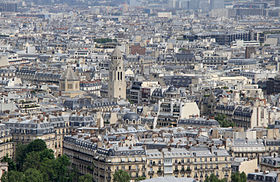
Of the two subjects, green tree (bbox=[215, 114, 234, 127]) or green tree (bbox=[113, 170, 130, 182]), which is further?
green tree (bbox=[215, 114, 234, 127])

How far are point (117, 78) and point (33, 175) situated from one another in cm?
4143

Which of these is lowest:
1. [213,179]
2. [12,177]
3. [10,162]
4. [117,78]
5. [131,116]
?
[10,162]

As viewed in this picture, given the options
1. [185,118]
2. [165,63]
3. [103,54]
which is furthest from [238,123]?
[103,54]

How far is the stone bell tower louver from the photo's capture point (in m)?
113

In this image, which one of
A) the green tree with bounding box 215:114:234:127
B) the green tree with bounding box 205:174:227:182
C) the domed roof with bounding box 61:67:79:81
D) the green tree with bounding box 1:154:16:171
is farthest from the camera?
the domed roof with bounding box 61:67:79:81

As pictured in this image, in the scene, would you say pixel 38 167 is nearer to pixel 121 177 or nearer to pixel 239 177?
pixel 121 177

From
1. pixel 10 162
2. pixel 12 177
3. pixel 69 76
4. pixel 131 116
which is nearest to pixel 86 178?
pixel 12 177

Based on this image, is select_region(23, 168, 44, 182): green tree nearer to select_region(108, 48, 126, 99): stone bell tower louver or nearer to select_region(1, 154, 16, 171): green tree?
select_region(1, 154, 16, 171): green tree

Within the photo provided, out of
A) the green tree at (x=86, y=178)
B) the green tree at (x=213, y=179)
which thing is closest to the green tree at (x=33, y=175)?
the green tree at (x=86, y=178)

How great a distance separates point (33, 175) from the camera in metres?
72.7

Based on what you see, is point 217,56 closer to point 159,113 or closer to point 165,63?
point 165,63

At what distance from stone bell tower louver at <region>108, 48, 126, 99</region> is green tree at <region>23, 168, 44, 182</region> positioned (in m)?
39.3

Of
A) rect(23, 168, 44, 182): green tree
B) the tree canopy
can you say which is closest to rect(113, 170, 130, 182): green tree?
the tree canopy

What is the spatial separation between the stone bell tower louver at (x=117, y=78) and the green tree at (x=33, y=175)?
3930cm
